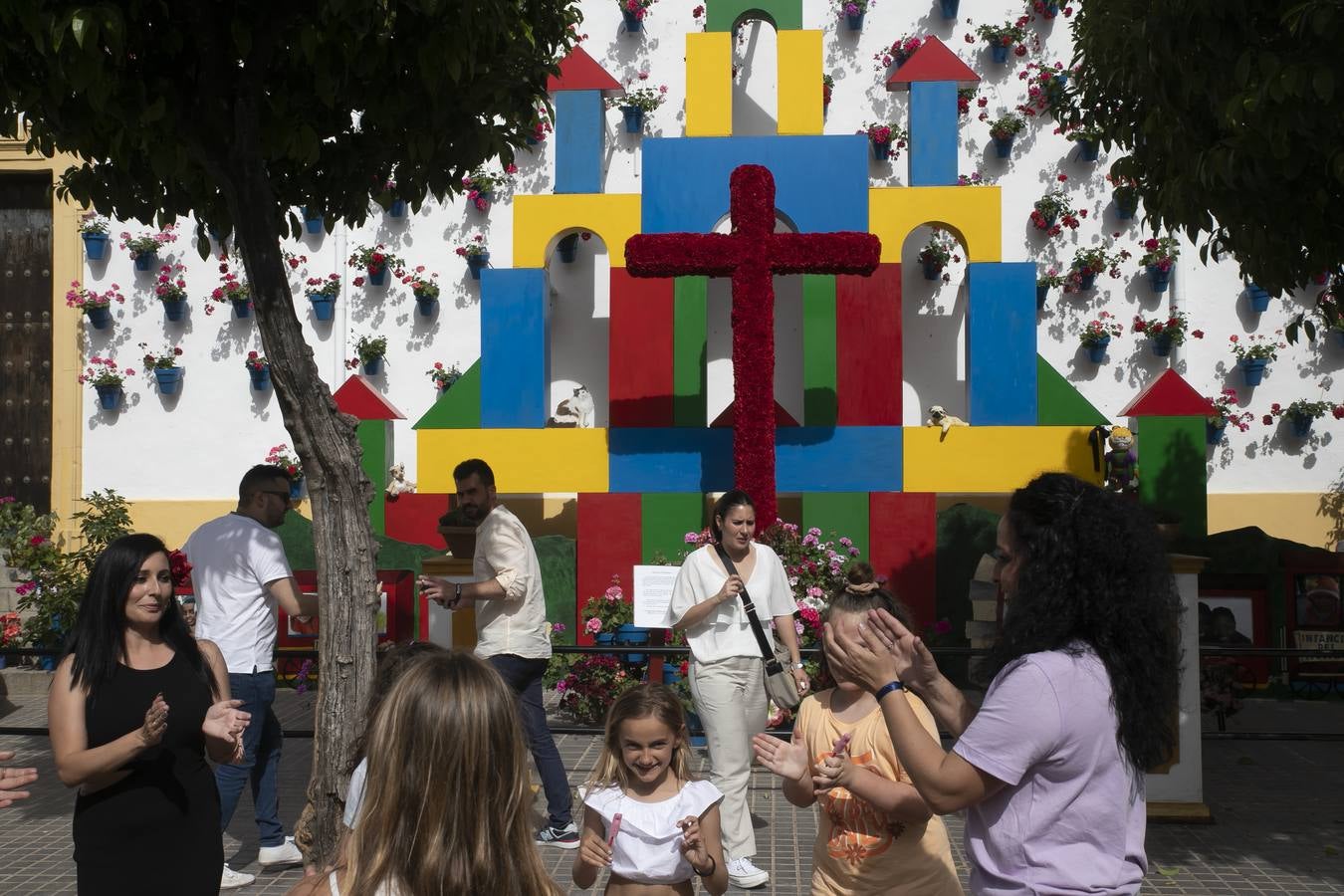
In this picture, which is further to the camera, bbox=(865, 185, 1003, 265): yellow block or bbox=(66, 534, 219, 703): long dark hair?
bbox=(865, 185, 1003, 265): yellow block

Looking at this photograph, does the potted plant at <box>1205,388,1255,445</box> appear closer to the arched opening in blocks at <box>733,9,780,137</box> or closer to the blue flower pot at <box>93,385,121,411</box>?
the arched opening in blocks at <box>733,9,780,137</box>

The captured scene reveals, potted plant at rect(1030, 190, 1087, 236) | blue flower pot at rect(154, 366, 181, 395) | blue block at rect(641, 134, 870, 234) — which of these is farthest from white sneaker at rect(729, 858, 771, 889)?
blue flower pot at rect(154, 366, 181, 395)

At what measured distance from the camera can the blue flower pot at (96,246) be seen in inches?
495

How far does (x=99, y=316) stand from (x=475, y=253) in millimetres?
3819

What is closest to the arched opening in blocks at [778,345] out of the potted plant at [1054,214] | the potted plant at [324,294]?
the potted plant at [1054,214]

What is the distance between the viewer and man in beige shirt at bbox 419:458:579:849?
234 inches

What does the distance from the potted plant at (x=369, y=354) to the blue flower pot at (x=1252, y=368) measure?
8.09 m

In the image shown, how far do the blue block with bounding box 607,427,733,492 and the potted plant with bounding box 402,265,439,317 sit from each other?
117 inches

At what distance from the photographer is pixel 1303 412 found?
38.3ft

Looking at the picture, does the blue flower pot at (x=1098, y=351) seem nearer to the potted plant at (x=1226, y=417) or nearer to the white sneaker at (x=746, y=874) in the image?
the potted plant at (x=1226, y=417)

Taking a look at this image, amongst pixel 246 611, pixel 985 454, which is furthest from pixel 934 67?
pixel 246 611

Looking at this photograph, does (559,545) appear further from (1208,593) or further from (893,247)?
(1208,593)

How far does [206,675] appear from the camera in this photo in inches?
155

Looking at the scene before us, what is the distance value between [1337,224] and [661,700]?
388cm
